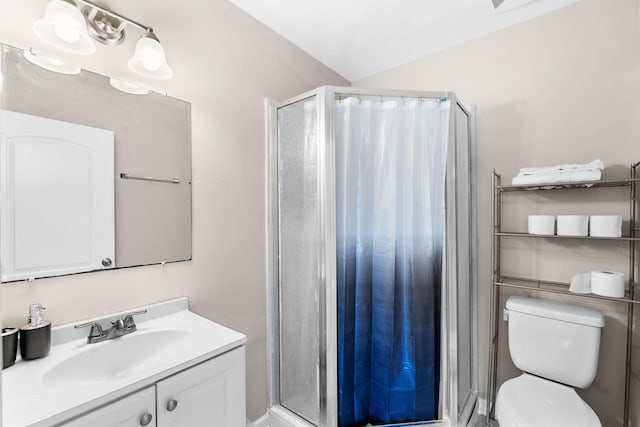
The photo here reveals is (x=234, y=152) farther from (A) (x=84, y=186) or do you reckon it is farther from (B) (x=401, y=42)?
(B) (x=401, y=42)

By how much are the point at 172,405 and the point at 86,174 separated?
914 mm

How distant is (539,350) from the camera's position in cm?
171

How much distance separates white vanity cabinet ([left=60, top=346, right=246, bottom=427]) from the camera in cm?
91

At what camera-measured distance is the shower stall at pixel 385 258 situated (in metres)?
1.69

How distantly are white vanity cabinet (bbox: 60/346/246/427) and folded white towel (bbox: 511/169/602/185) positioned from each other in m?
1.68

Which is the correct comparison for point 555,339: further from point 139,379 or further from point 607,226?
point 139,379

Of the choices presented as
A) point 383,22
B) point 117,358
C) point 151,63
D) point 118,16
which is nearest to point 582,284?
point 383,22

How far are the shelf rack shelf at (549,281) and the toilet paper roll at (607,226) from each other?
26 millimetres

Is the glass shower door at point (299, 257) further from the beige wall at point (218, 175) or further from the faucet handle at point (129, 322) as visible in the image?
the faucet handle at point (129, 322)

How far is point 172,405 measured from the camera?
102cm

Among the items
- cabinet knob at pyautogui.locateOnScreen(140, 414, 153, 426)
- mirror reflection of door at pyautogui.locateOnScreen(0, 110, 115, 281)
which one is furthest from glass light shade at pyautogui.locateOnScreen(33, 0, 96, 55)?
cabinet knob at pyautogui.locateOnScreen(140, 414, 153, 426)

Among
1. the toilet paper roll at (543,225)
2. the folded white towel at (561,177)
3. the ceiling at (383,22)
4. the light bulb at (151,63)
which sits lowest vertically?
the toilet paper roll at (543,225)

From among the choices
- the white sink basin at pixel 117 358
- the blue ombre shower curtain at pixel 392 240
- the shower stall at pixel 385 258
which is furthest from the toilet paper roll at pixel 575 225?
the white sink basin at pixel 117 358

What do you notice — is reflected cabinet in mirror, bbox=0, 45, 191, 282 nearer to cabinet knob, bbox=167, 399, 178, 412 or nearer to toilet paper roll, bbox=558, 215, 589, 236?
cabinet knob, bbox=167, 399, 178, 412
